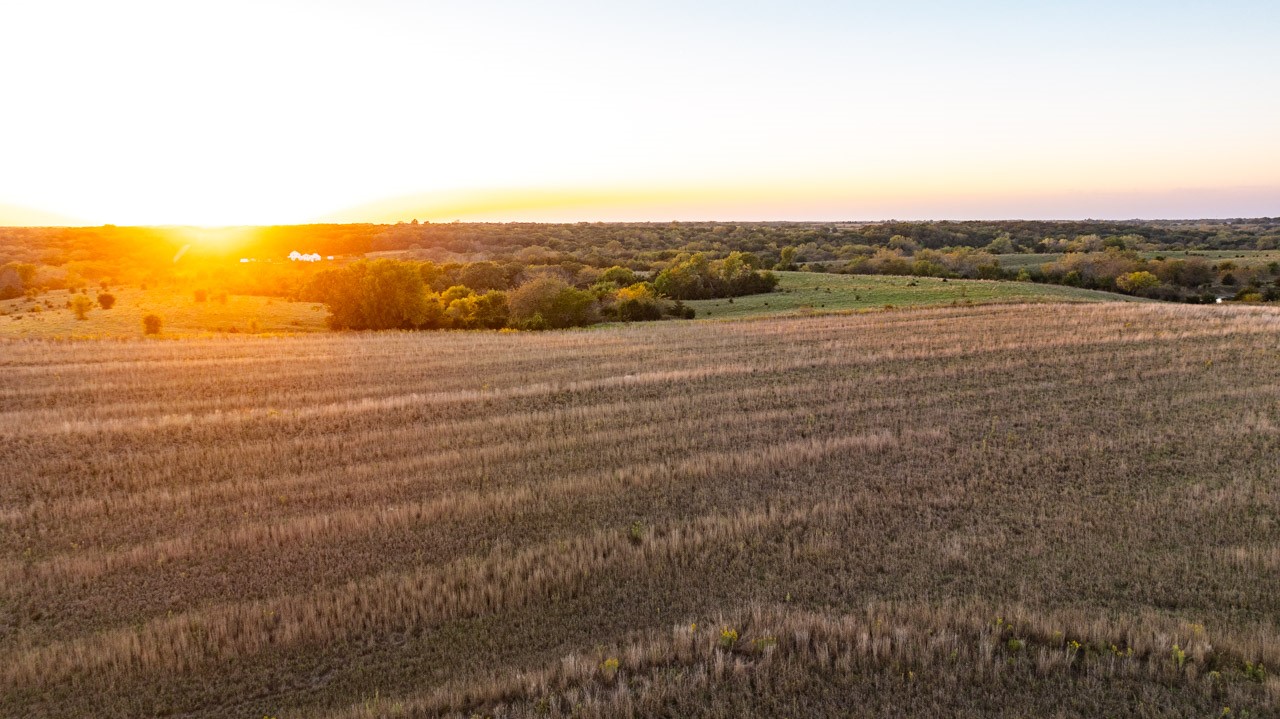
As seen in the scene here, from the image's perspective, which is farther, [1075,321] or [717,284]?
[717,284]

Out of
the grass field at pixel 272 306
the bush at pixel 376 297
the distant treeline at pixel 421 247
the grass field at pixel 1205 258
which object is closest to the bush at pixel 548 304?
the bush at pixel 376 297

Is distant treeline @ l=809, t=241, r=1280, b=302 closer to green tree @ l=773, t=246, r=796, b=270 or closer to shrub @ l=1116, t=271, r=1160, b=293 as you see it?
shrub @ l=1116, t=271, r=1160, b=293

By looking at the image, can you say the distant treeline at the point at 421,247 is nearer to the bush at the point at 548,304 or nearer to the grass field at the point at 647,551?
the bush at the point at 548,304

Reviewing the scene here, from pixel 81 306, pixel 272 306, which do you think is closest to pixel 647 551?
pixel 81 306

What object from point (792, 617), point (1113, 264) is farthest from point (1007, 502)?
point (1113, 264)

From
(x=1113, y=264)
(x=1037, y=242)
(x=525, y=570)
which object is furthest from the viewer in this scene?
(x=1037, y=242)

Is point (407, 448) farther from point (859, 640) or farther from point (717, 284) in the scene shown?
point (717, 284)

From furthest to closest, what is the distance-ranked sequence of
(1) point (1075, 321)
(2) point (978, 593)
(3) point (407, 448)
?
(1) point (1075, 321) < (3) point (407, 448) < (2) point (978, 593)
